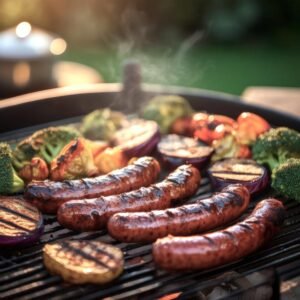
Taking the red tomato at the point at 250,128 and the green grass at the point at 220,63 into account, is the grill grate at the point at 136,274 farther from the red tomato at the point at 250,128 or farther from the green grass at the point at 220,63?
the green grass at the point at 220,63

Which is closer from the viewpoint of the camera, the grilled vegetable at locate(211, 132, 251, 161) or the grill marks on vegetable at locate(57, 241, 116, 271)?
the grill marks on vegetable at locate(57, 241, 116, 271)

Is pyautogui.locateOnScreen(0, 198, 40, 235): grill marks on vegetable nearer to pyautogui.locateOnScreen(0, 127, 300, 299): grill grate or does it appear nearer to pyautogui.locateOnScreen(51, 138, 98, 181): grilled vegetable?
pyautogui.locateOnScreen(0, 127, 300, 299): grill grate

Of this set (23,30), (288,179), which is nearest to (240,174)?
(288,179)

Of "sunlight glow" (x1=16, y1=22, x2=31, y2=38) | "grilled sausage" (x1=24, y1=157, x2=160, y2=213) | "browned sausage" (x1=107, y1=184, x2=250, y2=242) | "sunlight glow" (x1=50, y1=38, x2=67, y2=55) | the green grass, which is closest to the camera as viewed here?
"browned sausage" (x1=107, y1=184, x2=250, y2=242)

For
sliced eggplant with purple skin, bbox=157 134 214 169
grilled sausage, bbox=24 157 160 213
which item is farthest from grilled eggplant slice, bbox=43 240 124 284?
sliced eggplant with purple skin, bbox=157 134 214 169

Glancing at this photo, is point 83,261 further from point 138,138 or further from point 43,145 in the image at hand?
point 138,138

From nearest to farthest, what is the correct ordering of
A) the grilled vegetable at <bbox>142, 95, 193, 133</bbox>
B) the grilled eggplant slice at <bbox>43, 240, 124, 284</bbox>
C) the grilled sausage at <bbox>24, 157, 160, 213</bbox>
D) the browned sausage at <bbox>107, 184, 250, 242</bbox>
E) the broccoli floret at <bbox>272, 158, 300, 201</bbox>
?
the grilled eggplant slice at <bbox>43, 240, 124, 284</bbox> → the browned sausage at <bbox>107, 184, 250, 242</bbox> → the grilled sausage at <bbox>24, 157, 160, 213</bbox> → the broccoli floret at <bbox>272, 158, 300, 201</bbox> → the grilled vegetable at <bbox>142, 95, 193, 133</bbox>

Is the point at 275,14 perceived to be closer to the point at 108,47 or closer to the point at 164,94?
the point at 108,47

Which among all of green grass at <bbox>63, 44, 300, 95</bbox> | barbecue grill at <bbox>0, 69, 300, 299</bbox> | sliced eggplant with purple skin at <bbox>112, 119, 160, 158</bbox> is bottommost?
green grass at <bbox>63, 44, 300, 95</bbox>
